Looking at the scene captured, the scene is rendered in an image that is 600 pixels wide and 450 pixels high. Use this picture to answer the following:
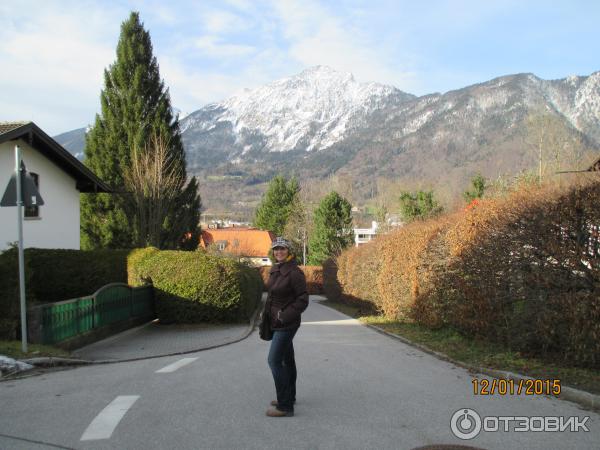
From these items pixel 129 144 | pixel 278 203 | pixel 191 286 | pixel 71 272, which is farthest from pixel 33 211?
pixel 278 203

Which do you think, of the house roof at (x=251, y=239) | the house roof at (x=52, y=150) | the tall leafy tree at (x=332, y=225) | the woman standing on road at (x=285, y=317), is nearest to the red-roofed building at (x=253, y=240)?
the house roof at (x=251, y=239)

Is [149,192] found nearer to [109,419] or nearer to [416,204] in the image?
[109,419]

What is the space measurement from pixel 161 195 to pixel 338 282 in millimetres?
11569

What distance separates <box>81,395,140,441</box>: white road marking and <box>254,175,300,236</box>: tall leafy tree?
7484 centimetres

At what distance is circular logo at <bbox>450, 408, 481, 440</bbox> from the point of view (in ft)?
16.6

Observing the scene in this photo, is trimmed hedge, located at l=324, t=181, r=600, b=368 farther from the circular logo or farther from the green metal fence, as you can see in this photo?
the green metal fence

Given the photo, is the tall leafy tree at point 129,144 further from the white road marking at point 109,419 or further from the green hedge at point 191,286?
the white road marking at point 109,419

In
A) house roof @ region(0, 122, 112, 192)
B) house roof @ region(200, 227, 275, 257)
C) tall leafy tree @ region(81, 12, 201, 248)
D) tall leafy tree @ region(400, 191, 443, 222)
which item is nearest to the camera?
house roof @ region(0, 122, 112, 192)

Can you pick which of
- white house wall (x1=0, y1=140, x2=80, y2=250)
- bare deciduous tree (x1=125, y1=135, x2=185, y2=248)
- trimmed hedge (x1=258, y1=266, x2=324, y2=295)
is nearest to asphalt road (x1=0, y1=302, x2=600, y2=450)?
white house wall (x1=0, y1=140, x2=80, y2=250)

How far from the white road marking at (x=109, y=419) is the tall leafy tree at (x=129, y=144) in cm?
2275

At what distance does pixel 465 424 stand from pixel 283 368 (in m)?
1.87

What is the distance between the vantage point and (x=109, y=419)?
5.54m

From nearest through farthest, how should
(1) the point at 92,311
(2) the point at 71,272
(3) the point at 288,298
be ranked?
(3) the point at 288,298, (1) the point at 92,311, (2) the point at 71,272

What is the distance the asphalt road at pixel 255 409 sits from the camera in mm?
4891
